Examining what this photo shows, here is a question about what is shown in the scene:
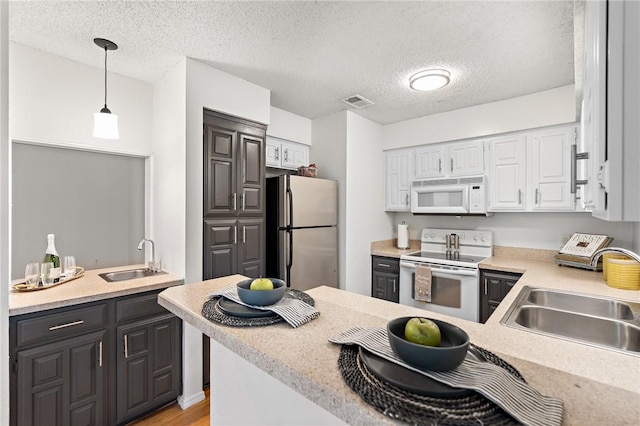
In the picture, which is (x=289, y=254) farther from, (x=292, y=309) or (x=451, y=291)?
(x=292, y=309)

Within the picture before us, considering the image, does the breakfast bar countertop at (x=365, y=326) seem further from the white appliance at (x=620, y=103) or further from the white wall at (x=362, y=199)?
the white wall at (x=362, y=199)

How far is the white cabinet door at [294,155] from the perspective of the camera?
346 cm

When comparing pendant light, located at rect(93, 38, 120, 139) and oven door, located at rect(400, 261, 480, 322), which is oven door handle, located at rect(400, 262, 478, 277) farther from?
pendant light, located at rect(93, 38, 120, 139)

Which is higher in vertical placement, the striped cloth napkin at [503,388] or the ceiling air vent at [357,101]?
the ceiling air vent at [357,101]

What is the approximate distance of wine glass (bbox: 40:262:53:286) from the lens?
78.1 inches

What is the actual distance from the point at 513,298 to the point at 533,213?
187 centimetres

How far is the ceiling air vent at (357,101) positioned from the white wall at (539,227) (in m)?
1.77

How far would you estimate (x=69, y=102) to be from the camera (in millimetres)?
2225

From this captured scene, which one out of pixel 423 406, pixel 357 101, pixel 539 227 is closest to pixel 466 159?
pixel 539 227

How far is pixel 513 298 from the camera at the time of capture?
68.7 inches

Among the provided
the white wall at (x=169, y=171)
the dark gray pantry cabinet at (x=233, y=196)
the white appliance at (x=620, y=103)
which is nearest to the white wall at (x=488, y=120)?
the dark gray pantry cabinet at (x=233, y=196)

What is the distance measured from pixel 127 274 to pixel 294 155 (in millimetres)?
2103

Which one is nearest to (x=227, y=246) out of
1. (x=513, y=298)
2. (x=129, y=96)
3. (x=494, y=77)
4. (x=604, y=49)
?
(x=129, y=96)

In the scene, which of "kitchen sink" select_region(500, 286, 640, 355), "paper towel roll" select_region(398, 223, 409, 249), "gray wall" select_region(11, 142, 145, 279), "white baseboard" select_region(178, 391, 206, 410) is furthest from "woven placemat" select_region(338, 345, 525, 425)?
"paper towel roll" select_region(398, 223, 409, 249)
